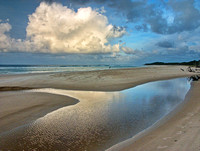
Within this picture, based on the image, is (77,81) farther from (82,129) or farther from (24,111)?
(82,129)

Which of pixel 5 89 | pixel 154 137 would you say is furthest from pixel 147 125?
pixel 5 89

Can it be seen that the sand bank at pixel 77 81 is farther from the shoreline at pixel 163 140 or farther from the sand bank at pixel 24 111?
the shoreline at pixel 163 140

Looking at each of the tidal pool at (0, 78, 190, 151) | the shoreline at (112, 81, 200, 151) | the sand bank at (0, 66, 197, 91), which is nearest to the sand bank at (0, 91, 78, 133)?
the tidal pool at (0, 78, 190, 151)

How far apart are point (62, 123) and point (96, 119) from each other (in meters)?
2.08

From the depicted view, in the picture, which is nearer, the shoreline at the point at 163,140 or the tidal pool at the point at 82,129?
the shoreline at the point at 163,140

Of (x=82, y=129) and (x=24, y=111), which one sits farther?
(x=24, y=111)

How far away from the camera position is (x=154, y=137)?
6199 millimetres

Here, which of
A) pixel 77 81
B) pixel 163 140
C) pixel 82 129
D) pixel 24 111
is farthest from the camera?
pixel 77 81

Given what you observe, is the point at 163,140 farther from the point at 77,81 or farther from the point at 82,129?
the point at 77,81

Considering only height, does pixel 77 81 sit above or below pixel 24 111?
above

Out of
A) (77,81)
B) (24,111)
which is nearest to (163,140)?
(24,111)

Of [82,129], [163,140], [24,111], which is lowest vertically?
[82,129]

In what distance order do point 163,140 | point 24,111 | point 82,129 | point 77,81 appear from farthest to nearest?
point 77,81 → point 24,111 → point 82,129 → point 163,140

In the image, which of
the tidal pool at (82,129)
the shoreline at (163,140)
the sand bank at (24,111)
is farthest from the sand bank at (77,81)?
the shoreline at (163,140)
